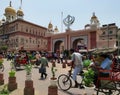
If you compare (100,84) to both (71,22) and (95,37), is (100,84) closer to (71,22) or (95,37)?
(95,37)

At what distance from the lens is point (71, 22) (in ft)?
143

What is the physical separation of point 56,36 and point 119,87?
39378 mm

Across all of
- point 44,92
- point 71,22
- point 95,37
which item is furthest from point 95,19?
point 44,92

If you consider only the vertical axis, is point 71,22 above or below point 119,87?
above

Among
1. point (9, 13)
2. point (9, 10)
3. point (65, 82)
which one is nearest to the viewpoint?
point (65, 82)

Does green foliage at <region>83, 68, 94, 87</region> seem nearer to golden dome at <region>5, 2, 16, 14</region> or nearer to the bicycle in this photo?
the bicycle

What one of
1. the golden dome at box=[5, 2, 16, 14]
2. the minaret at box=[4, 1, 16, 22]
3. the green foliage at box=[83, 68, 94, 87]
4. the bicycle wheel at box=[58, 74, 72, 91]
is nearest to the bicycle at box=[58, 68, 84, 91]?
the bicycle wheel at box=[58, 74, 72, 91]

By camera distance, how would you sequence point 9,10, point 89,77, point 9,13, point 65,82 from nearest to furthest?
point 89,77
point 65,82
point 9,13
point 9,10

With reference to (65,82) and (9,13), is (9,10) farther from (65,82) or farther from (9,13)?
(65,82)

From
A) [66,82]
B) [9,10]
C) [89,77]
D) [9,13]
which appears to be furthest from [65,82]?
[9,10]

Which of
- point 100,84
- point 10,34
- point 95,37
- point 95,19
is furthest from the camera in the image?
point 10,34

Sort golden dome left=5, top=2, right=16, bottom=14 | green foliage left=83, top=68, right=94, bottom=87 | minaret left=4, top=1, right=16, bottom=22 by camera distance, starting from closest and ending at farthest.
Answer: green foliage left=83, top=68, right=94, bottom=87 → minaret left=4, top=1, right=16, bottom=22 → golden dome left=5, top=2, right=16, bottom=14

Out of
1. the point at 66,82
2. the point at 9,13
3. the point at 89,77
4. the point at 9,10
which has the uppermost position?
the point at 9,10

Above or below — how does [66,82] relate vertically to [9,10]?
below
